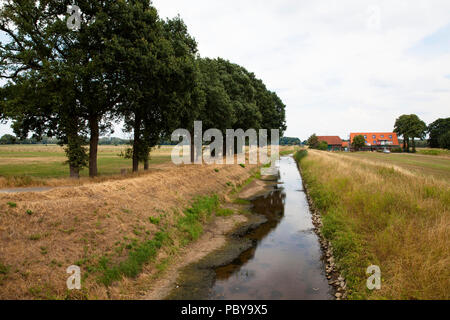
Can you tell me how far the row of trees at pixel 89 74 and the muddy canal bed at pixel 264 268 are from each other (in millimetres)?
11422

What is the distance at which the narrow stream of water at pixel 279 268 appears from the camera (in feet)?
26.4

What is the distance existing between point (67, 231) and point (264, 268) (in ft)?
24.1

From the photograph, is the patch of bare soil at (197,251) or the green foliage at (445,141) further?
the green foliage at (445,141)

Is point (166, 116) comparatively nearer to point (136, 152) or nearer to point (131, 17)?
point (136, 152)

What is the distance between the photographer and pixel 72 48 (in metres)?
15.7

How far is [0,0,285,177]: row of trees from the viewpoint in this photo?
14.8 m

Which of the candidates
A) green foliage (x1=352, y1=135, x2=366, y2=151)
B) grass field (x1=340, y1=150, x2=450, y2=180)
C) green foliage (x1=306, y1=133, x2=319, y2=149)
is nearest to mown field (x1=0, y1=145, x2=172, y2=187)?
grass field (x1=340, y1=150, x2=450, y2=180)

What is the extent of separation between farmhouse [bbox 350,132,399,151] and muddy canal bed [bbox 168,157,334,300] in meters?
109

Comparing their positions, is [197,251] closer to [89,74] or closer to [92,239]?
[92,239]

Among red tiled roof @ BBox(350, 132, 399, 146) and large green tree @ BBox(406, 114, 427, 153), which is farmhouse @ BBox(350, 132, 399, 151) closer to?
red tiled roof @ BBox(350, 132, 399, 146)

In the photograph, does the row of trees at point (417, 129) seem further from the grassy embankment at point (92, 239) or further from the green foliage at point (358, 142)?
the grassy embankment at point (92, 239)

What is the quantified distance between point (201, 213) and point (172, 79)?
1039 cm

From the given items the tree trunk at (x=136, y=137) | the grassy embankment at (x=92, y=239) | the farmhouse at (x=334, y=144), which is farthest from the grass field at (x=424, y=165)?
the farmhouse at (x=334, y=144)

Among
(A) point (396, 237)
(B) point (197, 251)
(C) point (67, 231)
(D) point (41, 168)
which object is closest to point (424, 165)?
(A) point (396, 237)
